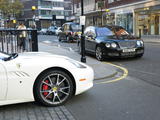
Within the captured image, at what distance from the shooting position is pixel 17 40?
9.21 metres

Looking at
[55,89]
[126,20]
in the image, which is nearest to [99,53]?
[55,89]

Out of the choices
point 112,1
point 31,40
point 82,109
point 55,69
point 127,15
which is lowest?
point 82,109

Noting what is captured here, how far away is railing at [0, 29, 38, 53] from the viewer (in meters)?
9.23

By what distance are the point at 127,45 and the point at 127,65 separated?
1204 mm

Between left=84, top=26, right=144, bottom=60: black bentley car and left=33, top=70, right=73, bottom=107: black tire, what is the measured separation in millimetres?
5651

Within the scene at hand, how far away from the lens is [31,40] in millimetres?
9328

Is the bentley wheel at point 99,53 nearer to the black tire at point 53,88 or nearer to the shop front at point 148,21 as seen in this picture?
the black tire at point 53,88

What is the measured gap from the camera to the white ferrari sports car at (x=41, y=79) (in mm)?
4293

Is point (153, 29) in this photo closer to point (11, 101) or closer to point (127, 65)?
point (127, 65)

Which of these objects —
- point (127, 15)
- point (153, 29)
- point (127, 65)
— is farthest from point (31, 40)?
point (127, 15)

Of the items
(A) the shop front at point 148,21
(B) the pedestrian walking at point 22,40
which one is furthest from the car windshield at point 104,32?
(A) the shop front at point 148,21

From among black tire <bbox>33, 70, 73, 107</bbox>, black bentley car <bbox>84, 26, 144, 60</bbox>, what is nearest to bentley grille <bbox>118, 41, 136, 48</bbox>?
black bentley car <bbox>84, 26, 144, 60</bbox>

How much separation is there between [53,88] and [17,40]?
5.07 meters

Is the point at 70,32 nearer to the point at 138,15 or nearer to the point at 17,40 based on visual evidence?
the point at 138,15
